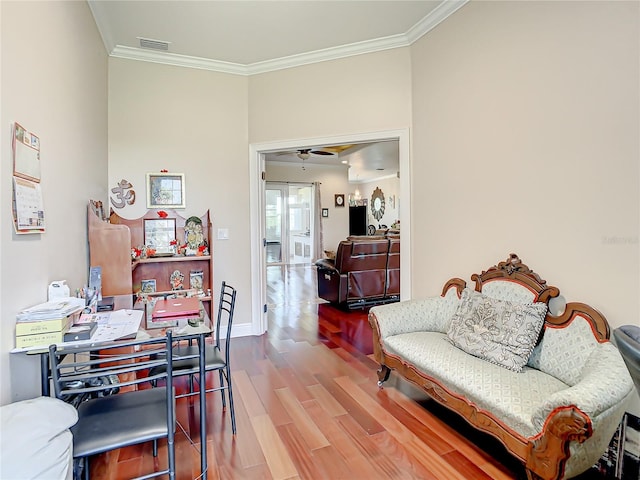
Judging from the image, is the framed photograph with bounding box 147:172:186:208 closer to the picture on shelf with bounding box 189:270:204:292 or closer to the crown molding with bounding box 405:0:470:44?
the picture on shelf with bounding box 189:270:204:292

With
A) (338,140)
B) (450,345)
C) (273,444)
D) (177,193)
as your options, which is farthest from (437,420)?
(177,193)

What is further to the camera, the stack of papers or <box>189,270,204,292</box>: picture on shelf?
<box>189,270,204,292</box>: picture on shelf

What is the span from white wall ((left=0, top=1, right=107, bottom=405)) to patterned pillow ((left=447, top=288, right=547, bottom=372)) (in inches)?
94.7

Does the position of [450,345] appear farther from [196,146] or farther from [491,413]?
[196,146]

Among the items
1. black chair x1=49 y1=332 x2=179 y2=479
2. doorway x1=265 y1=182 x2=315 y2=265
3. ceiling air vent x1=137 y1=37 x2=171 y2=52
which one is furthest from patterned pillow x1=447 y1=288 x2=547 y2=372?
doorway x1=265 y1=182 x2=315 y2=265

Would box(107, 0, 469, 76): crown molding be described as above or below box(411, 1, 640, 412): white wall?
above

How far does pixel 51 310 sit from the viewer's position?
Result: 5.23 feet

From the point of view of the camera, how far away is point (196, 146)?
3756mm

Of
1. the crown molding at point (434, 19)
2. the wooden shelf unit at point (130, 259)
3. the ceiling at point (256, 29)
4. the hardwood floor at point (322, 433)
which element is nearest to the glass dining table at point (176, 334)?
the hardwood floor at point (322, 433)

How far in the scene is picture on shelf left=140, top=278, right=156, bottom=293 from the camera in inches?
141

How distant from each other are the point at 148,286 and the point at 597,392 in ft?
11.8

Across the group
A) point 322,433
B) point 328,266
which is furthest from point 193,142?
point 322,433

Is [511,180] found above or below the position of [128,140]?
below

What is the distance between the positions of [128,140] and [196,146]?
0.64 m
